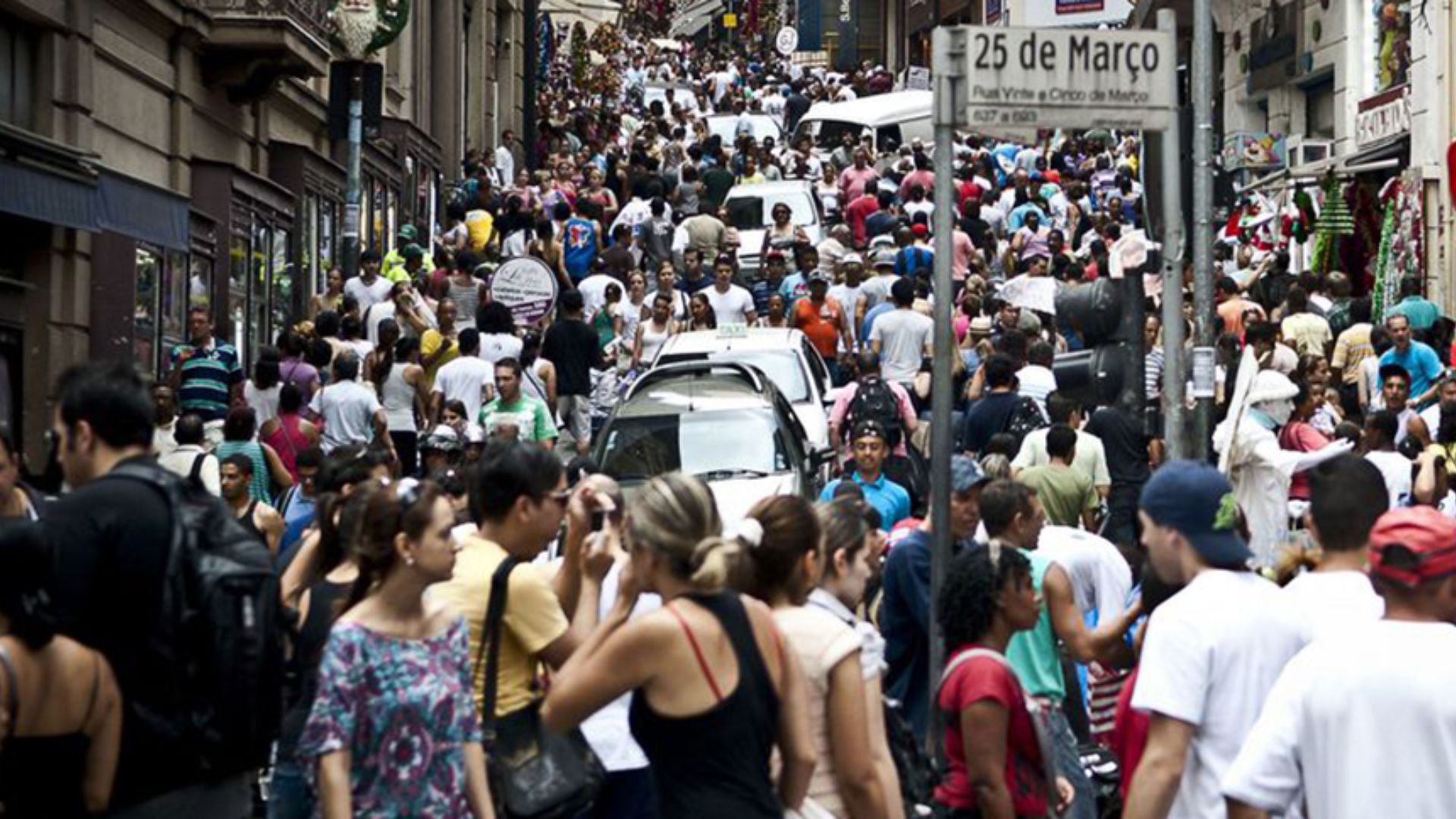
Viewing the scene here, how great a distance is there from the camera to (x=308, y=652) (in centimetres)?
808

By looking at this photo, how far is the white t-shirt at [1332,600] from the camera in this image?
6.99m

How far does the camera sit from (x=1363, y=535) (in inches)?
282

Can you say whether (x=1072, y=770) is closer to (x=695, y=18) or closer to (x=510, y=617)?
(x=510, y=617)

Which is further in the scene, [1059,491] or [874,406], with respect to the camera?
[874,406]

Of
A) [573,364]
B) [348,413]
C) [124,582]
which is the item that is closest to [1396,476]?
[348,413]

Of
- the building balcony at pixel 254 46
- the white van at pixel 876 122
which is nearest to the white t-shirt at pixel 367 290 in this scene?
the building balcony at pixel 254 46

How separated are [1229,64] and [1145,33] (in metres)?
36.9

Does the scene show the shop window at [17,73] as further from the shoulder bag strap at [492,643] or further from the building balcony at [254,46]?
the shoulder bag strap at [492,643]

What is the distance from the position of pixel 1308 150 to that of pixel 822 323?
15.1 meters

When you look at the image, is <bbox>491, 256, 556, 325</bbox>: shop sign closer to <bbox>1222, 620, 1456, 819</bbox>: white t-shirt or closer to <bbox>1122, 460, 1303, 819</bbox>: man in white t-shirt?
<bbox>1122, 460, 1303, 819</bbox>: man in white t-shirt

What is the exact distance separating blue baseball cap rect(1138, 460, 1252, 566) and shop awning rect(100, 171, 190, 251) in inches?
555

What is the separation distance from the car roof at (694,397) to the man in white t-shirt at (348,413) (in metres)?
1.73

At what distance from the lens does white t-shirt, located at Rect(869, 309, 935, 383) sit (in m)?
23.1

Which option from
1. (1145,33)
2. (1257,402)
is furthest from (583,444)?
(1145,33)
